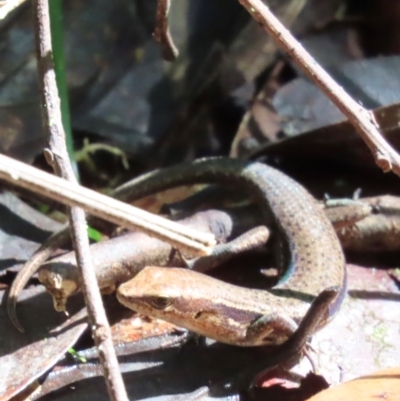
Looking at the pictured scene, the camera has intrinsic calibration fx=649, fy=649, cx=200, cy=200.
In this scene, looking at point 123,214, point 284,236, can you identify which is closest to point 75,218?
point 123,214

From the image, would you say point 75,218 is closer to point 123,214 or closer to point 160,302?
point 123,214

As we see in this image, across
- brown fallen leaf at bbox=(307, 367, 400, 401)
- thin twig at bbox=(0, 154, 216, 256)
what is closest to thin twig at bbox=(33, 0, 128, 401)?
thin twig at bbox=(0, 154, 216, 256)

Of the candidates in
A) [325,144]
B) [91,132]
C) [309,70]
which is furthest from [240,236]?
[91,132]

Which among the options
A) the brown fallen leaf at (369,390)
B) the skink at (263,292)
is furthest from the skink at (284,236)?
the brown fallen leaf at (369,390)

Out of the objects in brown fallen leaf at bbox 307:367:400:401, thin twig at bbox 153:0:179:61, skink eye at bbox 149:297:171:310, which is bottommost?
brown fallen leaf at bbox 307:367:400:401

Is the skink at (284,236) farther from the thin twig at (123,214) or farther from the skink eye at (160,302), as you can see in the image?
the thin twig at (123,214)

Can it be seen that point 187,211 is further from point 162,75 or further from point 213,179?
point 162,75

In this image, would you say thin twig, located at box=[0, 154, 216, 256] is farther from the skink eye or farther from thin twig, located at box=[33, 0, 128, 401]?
the skink eye
